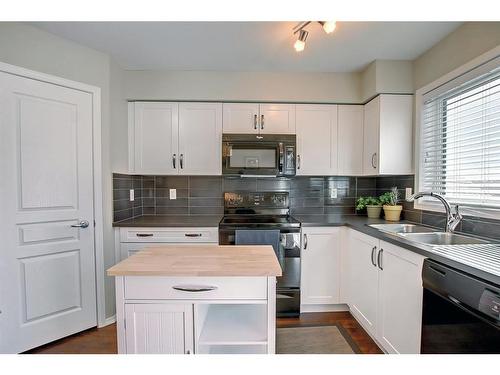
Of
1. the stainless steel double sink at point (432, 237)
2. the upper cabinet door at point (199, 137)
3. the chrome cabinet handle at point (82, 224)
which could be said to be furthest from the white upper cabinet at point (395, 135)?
the chrome cabinet handle at point (82, 224)

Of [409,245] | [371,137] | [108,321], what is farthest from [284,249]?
[108,321]

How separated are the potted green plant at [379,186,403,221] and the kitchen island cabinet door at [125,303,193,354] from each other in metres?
2.11

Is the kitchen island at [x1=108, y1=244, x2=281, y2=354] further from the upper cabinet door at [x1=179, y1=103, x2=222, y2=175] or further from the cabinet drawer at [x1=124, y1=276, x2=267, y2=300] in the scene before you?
the upper cabinet door at [x1=179, y1=103, x2=222, y2=175]

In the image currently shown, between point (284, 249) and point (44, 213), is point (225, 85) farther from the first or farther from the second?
point (44, 213)

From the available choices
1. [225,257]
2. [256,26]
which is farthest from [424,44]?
[225,257]

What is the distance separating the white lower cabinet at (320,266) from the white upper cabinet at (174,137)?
116cm

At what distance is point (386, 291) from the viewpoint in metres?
1.59

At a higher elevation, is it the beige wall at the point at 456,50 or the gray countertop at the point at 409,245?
the beige wall at the point at 456,50

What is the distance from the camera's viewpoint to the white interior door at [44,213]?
1.63 metres

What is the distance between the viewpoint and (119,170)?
2279mm

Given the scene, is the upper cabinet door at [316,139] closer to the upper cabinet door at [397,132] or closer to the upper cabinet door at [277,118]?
the upper cabinet door at [277,118]

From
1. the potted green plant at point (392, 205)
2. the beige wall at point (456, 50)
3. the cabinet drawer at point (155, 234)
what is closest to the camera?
the beige wall at point (456, 50)
